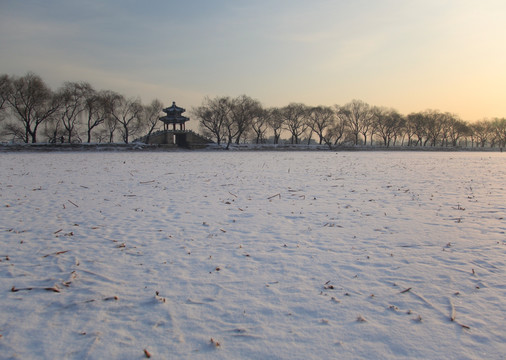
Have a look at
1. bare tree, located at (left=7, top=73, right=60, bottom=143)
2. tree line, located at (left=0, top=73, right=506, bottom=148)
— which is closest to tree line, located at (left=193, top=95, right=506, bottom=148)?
tree line, located at (left=0, top=73, right=506, bottom=148)

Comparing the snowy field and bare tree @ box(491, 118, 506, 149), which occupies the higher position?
bare tree @ box(491, 118, 506, 149)

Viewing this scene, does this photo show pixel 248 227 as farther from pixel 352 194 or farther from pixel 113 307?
pixel 352 194

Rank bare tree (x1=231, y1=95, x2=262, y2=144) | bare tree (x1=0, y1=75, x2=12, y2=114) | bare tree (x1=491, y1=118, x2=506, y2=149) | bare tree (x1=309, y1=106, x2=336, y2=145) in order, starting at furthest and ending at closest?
bare tree (x1=491, y1=118, x2=506, y2=149) < bare tree (x1=309, y1=106, x2=336, y2=145) < bare tree (x1=231, y1=95, x2=262, y2=144) < bare tree (x1=0, y1=75, x2=12, y2=114)

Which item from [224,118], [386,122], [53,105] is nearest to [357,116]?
[386,122]

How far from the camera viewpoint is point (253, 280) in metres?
4.16

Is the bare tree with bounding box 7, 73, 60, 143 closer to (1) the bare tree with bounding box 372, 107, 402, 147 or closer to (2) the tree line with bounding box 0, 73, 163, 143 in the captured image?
(2) the tree line with bounding box 0, 73, 163, 143

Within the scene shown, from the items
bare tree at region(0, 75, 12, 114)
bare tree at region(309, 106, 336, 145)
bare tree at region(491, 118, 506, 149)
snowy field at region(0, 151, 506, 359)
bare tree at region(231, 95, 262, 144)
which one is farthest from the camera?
bare tree at region(491, 118, 506, 149)

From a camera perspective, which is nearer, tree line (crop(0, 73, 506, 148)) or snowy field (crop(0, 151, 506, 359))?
snowy field (crop(0, 151, 506, 359))

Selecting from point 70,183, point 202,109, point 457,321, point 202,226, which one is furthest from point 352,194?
point 202,109

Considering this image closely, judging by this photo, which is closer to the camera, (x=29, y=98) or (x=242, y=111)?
(x=29, y=98)

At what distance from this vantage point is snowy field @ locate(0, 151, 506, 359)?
9.40 ft

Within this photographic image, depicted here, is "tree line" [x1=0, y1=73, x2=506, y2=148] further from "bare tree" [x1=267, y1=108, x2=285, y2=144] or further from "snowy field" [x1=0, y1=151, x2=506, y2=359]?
"snowy field" [x1=0, y1=151, x2=506, y2=359]

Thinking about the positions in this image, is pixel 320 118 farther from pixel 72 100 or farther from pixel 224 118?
pixel 72 100

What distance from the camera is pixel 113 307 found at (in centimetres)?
346
